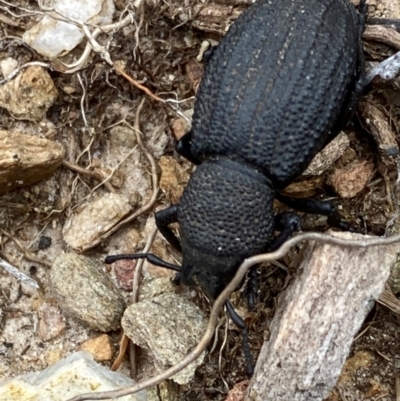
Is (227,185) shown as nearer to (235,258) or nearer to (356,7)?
(235,258)

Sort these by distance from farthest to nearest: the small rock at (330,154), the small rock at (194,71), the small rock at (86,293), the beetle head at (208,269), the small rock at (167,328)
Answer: the small rock at (194,71), the small rock at (86,293), the small rock at (330,154), the small rock at (167,328), the beetle head at (208,269)

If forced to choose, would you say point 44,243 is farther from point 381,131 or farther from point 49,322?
point 381,131

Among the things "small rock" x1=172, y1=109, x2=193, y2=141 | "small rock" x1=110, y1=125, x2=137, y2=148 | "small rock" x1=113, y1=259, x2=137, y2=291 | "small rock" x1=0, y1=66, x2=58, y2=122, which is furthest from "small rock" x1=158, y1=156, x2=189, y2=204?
"small rock" x1=0, y1=66, x2=58, y2=122

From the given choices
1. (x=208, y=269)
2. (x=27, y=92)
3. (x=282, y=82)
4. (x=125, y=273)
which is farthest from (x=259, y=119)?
(x=27, y=92)

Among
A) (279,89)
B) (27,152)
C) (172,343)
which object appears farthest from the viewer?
(27,152)

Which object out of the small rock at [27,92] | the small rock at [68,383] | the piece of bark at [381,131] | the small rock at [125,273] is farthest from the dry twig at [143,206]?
the piece of bark at [381,131]

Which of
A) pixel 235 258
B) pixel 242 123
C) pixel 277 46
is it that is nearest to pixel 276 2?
pixel 277 46

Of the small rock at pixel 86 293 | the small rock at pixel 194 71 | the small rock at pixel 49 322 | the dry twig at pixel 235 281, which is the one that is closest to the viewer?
the dry twig at pixel 235 281

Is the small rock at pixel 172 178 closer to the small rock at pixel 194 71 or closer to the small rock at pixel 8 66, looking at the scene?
the small rock at pixel 194 71
